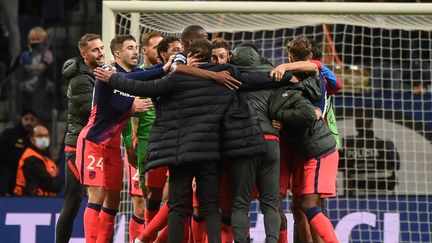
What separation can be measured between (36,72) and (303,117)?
524cm

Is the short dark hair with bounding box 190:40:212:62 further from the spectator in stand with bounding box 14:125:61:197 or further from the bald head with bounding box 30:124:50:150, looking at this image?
the bald head with bounding box 30:124:50:150

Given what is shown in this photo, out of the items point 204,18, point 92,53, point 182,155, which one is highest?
point 204,18

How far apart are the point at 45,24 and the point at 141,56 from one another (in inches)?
81.3

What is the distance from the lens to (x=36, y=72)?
46.1ft

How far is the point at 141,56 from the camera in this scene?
40.9ft

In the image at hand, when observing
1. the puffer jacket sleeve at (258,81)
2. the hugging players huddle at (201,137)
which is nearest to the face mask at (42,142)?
the hugging players huddle at (201,137)

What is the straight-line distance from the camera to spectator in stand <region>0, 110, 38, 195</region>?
13.5 metres

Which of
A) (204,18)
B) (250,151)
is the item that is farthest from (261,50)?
(250,151)

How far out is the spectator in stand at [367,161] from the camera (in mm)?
13211

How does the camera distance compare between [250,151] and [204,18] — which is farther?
[204,18]

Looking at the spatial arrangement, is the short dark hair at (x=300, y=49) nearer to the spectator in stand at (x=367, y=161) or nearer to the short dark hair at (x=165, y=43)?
the short dark hair at (x=165, y=43)

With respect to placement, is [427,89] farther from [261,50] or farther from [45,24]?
[45,24]

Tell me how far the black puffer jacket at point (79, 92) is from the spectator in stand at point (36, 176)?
291cm

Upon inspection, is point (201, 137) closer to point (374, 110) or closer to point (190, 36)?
point (190, 36)
